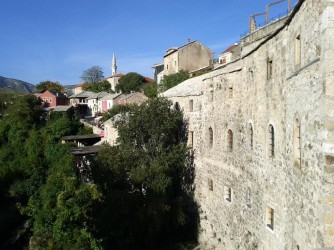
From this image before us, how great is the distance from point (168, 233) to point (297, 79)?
55.1 feet

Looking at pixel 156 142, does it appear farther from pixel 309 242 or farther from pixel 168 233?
pixel 309 242

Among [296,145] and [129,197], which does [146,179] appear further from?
[296,145]

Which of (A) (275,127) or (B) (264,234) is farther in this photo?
(B) (264,234)

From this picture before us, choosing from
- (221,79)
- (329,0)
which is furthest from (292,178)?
(221,79)

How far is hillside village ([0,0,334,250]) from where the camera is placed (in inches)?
336

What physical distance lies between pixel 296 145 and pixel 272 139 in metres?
2.80

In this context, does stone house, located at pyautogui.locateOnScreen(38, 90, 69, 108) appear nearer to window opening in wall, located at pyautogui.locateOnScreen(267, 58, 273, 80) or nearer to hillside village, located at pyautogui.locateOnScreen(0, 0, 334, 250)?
hillside village, located at pyautogui.locateOnScreen(0, 0, 334, 250)

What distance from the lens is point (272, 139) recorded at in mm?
13812

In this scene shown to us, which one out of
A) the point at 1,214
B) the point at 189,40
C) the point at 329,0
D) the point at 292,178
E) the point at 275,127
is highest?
the point at 189,40

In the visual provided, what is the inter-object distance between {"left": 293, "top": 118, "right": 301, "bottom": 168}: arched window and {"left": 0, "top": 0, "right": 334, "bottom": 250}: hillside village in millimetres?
30

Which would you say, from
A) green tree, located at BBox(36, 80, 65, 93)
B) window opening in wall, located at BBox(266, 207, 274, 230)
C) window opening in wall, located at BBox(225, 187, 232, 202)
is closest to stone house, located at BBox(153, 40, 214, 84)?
window opening in wall, located at BBox(225, 187, 232, 202)

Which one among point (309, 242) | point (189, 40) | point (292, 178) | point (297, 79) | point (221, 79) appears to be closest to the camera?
point (309, 242)

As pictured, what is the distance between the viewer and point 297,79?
34.7 ft

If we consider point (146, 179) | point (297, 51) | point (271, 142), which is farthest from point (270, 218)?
point (146, 179)
